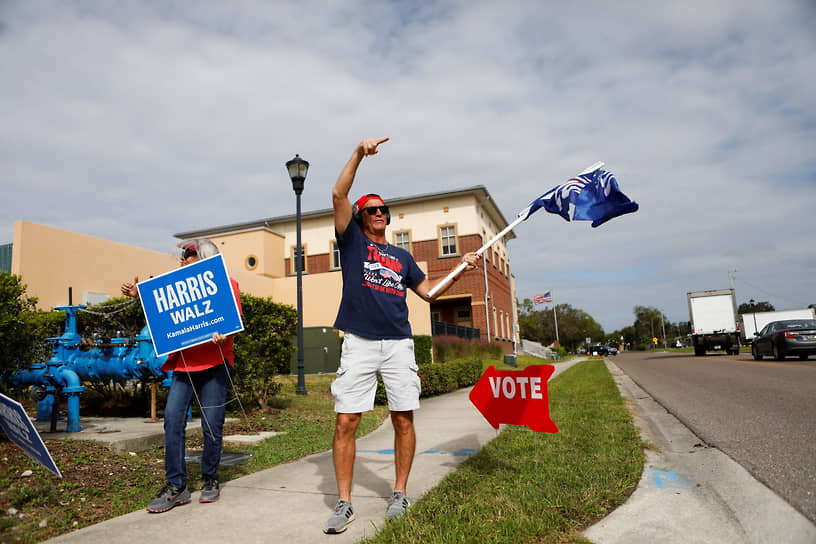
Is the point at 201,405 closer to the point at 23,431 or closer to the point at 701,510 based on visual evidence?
the point at 23,431

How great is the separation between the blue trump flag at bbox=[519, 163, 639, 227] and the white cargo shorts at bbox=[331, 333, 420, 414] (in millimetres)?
1939

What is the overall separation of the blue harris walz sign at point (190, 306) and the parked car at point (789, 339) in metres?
20.6

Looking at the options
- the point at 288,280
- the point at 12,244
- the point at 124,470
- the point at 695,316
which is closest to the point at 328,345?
the point at 288,280

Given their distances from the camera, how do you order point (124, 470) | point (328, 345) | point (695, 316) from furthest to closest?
point (695, 316) → point (328, 345) → point (124, 470)

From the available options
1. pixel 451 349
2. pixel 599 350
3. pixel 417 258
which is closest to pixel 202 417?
pixel 451 349

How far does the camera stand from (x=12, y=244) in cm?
1235

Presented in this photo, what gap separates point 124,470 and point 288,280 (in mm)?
20432

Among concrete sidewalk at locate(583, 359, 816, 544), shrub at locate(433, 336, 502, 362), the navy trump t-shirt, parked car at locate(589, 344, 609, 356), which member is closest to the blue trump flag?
the navy trump t-shirt

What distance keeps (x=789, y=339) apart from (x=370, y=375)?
66.6 feet

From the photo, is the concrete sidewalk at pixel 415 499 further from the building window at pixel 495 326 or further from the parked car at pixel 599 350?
the parked car at pixel 599 350

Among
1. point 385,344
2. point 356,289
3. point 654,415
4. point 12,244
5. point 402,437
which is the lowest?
point 654,415

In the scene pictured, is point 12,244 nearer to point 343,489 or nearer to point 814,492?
point 343,489

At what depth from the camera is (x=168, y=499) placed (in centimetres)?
368

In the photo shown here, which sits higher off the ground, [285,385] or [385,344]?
[385,344]
